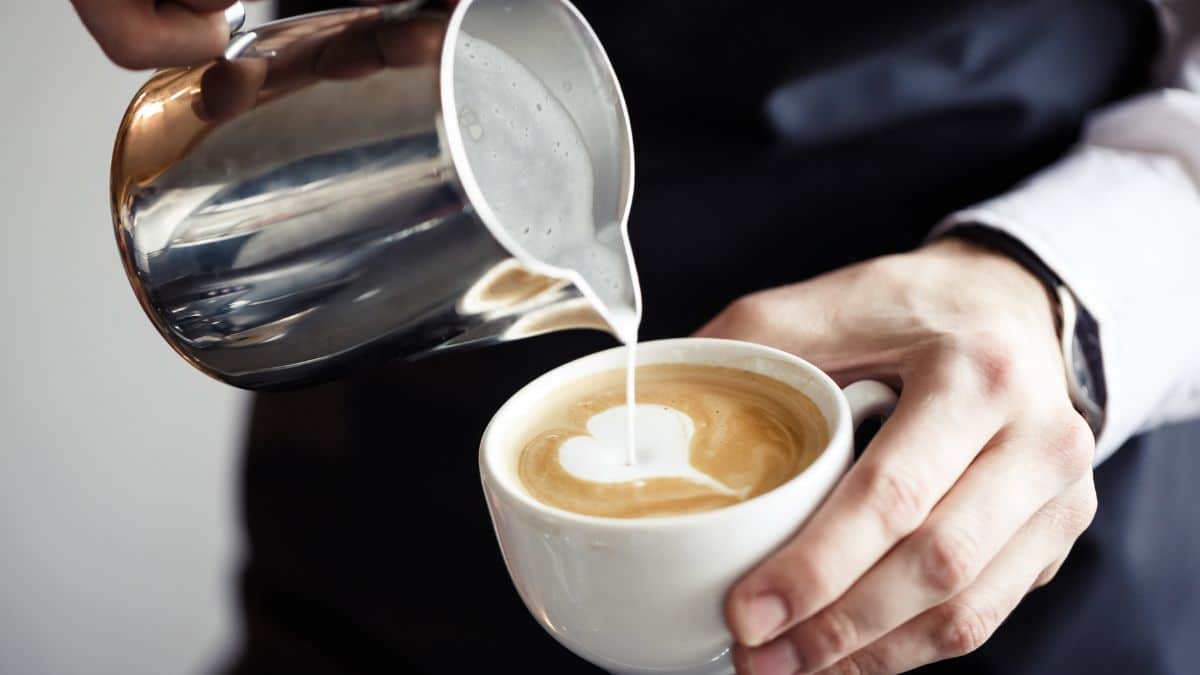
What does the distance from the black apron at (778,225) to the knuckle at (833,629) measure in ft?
1.45

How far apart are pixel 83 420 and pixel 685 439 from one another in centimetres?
136

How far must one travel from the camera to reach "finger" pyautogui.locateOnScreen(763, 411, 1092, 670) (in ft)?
2.01

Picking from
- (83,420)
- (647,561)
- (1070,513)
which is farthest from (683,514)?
(83,420)

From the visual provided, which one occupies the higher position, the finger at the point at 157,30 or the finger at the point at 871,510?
the finger at the point at 157,30

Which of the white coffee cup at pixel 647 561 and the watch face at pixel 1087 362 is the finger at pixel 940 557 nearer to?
the white coffee cup at pixel 647 561

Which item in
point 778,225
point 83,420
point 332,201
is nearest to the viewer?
point 332,201

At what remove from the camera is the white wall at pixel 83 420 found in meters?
1.60

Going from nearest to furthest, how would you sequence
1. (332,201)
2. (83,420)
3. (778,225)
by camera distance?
(332,201) → (778,225) → (83,420)

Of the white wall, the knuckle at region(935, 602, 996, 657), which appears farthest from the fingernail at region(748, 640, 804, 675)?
the white wall

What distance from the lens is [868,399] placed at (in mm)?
707

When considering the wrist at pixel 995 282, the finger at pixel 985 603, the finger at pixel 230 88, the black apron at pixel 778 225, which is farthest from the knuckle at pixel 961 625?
the finger at pixel 230 88

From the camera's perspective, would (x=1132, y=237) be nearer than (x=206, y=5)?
No

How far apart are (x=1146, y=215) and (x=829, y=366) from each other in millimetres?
394

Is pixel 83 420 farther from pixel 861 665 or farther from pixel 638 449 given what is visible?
pixel 861 665
